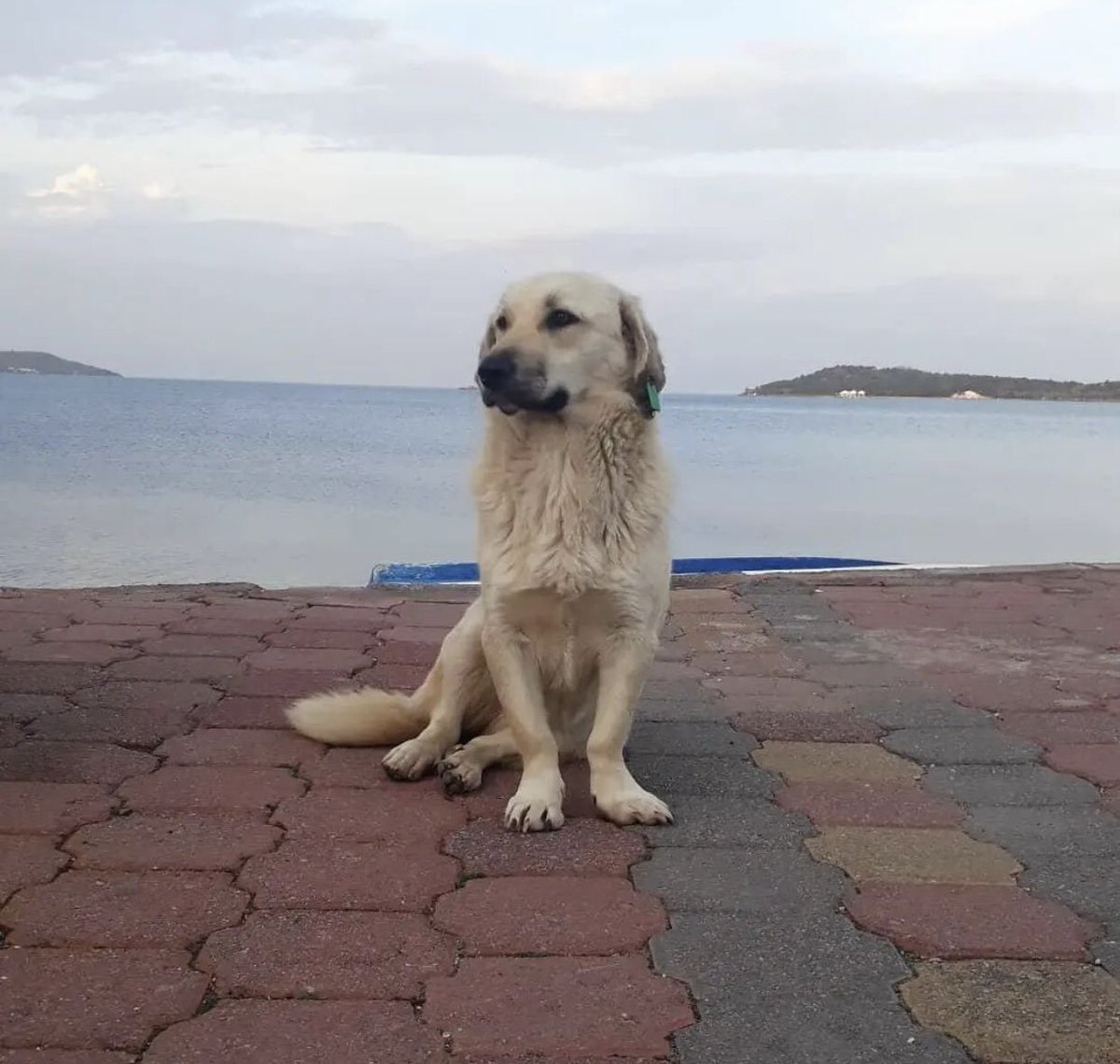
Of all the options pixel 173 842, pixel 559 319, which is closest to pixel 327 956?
pixel 173 842

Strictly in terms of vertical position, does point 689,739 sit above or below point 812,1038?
below

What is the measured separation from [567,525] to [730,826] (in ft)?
2.72

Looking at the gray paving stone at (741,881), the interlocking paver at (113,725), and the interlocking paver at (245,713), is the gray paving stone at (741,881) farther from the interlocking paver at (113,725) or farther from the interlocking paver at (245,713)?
the interlocking paver at (113,725)

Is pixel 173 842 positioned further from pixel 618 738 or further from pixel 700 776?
pixel 700 776

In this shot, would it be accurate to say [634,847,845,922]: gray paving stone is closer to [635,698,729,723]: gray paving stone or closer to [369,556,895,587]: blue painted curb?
[635,698,729,723]: gray paving stone

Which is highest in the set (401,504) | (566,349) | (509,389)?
(566,349)

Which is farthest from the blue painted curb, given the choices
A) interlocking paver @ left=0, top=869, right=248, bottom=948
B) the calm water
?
interlocking paver @ left=0, top=869, right=248, bottom=948

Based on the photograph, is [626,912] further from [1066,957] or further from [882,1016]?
[1066,957]

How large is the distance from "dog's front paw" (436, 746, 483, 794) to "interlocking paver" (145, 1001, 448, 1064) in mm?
1220

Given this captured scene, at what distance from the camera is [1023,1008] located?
6.57 feet

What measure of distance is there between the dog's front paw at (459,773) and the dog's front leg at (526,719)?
12 centimetres

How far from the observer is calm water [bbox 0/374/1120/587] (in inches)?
420

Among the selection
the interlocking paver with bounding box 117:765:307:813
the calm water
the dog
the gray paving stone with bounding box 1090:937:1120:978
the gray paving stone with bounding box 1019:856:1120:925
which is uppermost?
the dog

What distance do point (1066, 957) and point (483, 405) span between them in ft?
6.11
